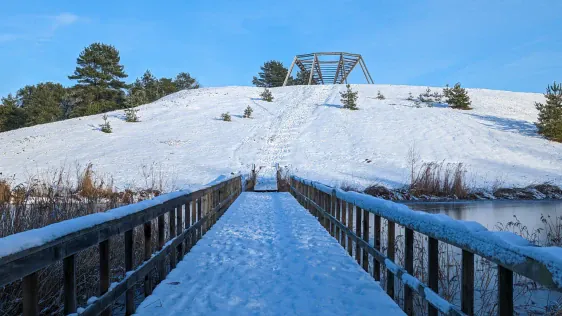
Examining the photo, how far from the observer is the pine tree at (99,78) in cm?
5194

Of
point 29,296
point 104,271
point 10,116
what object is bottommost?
point 104,271

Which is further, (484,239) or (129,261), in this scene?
(129,261)

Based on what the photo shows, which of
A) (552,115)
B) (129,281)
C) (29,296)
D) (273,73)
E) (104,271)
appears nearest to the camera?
(29,296)

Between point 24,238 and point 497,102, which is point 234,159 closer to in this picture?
point 24,238

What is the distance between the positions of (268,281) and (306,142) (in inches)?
1067

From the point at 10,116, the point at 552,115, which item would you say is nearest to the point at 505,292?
the point at 552,115

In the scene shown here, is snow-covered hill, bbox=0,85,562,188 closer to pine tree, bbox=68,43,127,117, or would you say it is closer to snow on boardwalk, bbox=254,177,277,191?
snow on boardwalk, bbox=254,177,277,191

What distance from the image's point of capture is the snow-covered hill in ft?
74.5

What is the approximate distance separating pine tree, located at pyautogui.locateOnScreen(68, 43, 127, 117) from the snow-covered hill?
12089mm

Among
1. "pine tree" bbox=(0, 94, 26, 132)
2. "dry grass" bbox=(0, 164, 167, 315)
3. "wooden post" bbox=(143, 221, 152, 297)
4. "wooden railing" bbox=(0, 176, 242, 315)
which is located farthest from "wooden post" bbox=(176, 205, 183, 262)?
"pine tree" bbox=(0, 94, 26, 132)

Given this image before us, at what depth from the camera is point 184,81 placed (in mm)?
85438

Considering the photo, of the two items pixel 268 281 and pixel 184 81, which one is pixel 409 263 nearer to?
pixel 268 281

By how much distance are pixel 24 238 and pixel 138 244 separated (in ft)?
15.6

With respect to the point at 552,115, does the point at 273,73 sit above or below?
above
